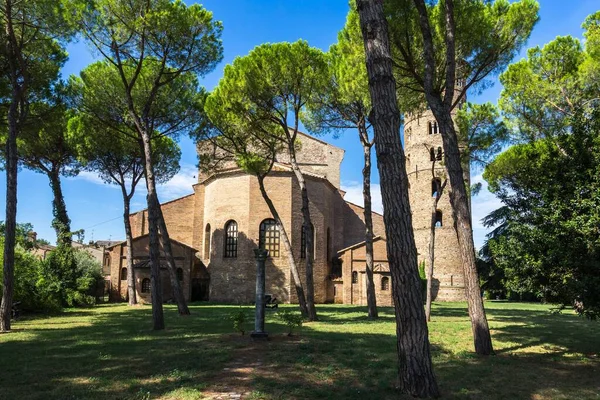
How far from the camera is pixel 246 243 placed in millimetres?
22500

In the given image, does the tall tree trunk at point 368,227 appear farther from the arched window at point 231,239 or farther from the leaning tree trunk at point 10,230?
the arched window at point 231,239

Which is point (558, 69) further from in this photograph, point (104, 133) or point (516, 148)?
point (104, 133)

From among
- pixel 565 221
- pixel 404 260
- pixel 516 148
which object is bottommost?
pixel 404 260

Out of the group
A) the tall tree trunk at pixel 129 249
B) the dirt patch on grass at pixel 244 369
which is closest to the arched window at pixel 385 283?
the tall tree trunk at pixel 129 249

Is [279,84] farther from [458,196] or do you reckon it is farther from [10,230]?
[10,230]

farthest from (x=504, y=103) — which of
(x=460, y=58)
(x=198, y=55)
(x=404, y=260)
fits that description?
(x=404, y=260)

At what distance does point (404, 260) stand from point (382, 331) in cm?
629

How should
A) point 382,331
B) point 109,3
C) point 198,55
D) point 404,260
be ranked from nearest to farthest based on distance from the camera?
point 404,260 → point 382,331 → point 109,3 → point 198,55

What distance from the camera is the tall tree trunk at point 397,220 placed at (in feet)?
14.0

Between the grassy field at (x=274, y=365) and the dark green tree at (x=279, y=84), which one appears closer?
the grassy field at (x=274, y=365)

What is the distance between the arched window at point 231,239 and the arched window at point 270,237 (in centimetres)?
152

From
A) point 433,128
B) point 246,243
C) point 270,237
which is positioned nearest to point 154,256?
point 246,243

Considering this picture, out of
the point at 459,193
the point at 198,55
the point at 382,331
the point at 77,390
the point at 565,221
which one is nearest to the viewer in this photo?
the point at 77,390

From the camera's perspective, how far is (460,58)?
11.0 meters
